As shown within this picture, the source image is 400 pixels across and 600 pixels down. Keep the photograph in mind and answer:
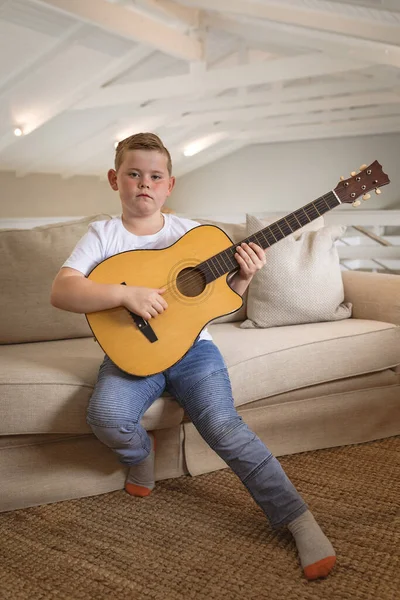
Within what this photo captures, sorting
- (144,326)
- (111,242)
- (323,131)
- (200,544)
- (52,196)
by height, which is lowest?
(200,544)

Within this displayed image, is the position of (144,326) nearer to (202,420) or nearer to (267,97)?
(202,420)

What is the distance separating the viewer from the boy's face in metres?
1.74

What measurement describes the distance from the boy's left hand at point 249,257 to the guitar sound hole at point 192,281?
11 centimetres

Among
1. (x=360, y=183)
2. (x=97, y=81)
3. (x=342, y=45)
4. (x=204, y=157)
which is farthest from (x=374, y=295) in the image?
(x=204, y=157)

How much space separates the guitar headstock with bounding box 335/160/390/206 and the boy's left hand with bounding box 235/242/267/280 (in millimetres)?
293

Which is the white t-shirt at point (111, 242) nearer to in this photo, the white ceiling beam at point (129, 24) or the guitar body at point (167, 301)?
the guitar body at point (167, 301)

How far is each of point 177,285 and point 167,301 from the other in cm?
5

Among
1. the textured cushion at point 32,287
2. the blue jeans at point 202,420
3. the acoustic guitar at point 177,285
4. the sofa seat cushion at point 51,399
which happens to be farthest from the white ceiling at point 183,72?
the blue jeans at point 202,420

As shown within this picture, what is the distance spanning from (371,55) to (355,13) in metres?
0.55

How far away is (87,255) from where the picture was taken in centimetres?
171

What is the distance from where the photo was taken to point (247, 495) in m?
1.81

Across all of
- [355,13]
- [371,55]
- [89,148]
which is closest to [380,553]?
[355,13]

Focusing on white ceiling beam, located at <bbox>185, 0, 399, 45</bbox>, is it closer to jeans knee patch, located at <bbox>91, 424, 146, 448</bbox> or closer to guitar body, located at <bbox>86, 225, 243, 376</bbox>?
guitar body, located at <bbox>86, 225, 243, 376</bbox>

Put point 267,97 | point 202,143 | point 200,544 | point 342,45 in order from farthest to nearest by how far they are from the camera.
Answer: point 202,143 < point 267,97 < point 342,45 < point 200,544
